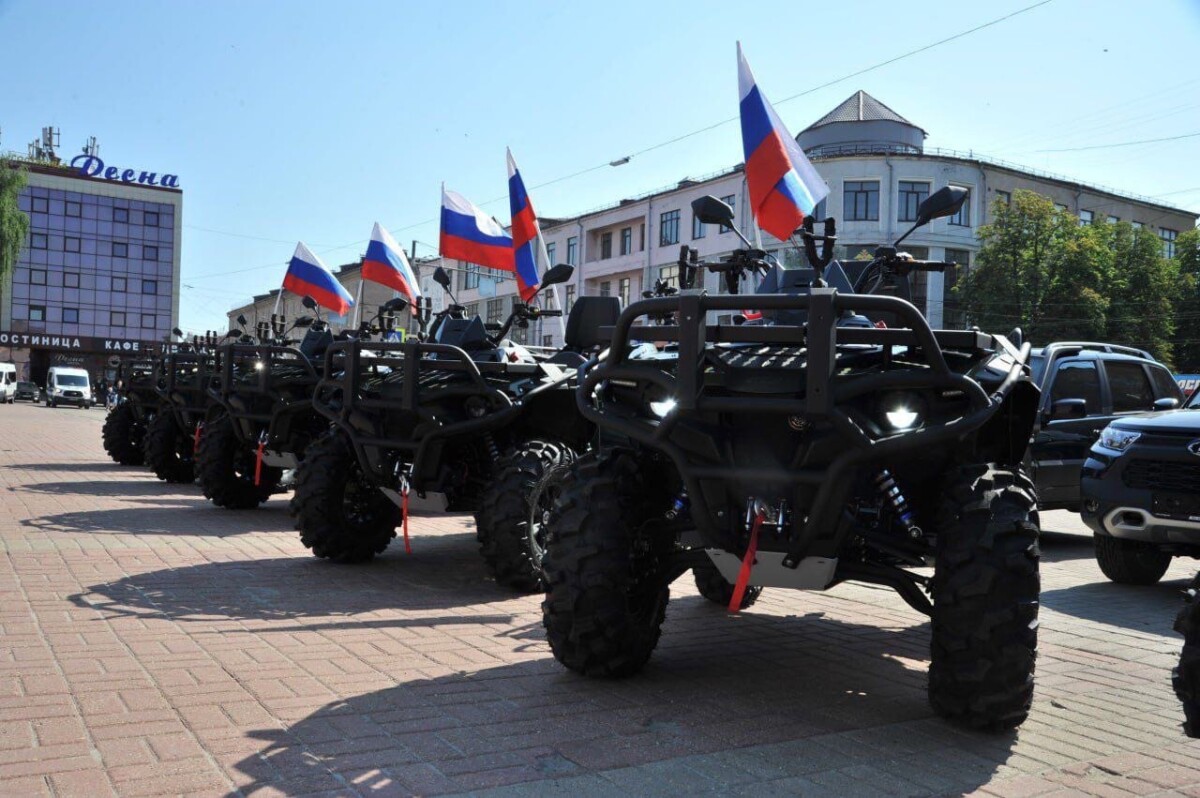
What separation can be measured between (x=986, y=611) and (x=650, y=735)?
1.25 metres

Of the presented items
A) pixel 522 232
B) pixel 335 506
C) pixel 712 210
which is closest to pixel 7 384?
pixel 522 232

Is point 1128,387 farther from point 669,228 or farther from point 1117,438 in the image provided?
point 669,228

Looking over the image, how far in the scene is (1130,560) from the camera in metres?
7.91

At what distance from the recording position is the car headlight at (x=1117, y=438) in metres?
7.48

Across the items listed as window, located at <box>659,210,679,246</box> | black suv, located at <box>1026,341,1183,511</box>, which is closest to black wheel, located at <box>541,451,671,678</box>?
black suv, located at <box>1026,341,1183,511</box>

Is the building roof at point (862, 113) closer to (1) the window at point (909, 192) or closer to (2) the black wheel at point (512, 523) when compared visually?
(1) the window at point (909, 192)

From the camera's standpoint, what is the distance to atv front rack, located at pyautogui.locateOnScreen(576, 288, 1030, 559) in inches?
154

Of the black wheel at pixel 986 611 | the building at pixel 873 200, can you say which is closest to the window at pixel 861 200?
the building at pixel 873 200

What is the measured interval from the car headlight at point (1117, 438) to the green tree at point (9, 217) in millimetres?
50537

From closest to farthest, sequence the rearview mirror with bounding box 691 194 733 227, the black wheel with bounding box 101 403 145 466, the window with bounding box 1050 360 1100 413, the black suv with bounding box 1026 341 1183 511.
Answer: the rearview mirror with bounding box 691 194 733 227 → the black suv with bounding box 1026 341 1183 511 → the window with bounding box 1050 360 1100 413 → the black wheel with bounding box 101 403 145 466

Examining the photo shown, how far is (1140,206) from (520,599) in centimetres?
6146

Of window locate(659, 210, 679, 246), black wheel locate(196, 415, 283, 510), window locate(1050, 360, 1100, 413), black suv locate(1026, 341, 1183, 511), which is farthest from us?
window locate(659, 210, 679, 246)

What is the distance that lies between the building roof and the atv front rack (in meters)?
47.4

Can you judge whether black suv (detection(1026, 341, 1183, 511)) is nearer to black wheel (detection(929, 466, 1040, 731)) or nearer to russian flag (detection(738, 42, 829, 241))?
russian flag (detection(738, 42, 829, 241))
